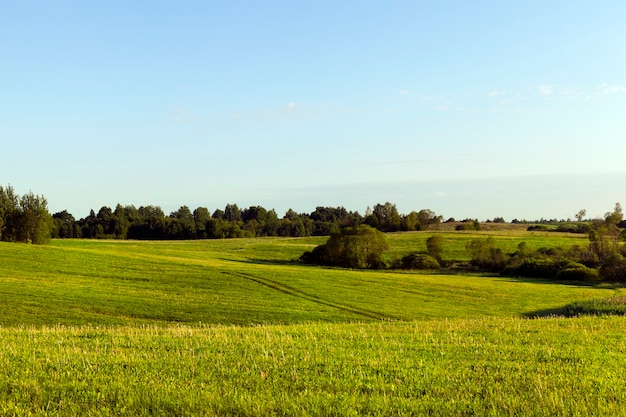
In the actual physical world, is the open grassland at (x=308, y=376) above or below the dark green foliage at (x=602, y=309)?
above

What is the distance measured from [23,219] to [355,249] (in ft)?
194

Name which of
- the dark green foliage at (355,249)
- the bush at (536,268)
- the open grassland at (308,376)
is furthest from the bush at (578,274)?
the open grassland at (308,376)

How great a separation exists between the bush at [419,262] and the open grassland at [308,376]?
78424mm

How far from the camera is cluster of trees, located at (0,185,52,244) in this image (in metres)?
89.8

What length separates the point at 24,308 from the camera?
120ft

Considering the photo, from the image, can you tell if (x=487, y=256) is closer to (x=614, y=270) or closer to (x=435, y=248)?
(x=435, y=248)

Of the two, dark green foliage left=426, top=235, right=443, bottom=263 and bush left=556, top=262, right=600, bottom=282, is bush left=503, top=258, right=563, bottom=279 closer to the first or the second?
bush left=556, top=262, right=600, bottom=282

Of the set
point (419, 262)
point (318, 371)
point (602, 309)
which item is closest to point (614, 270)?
point (419, 262)

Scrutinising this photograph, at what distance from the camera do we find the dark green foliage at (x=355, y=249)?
9031cm

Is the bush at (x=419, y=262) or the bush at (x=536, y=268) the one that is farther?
the bush at (x=419, y=262)

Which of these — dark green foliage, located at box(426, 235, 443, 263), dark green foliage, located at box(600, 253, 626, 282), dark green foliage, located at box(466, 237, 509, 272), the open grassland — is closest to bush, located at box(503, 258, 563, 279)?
dark green foliage, located at box(466, 237, 509, 272)

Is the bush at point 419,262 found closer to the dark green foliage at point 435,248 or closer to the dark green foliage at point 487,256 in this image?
the dark green foliage at point 435,248

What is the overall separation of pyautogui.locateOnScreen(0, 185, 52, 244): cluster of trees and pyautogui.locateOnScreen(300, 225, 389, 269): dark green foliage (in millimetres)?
50137

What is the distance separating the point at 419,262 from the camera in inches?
3583
